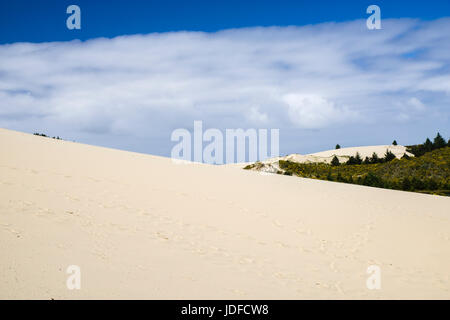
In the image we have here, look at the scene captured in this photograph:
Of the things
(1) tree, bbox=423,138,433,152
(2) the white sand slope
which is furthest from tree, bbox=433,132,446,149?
(2) the white sand slope

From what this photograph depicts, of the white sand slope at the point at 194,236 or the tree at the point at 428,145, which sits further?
A: the tree at the point at 428,145

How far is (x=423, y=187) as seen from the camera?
28.2 meters

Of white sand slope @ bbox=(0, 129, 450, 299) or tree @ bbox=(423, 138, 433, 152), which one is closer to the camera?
white sand slope @ bbox=(0, 129, 450, 299)

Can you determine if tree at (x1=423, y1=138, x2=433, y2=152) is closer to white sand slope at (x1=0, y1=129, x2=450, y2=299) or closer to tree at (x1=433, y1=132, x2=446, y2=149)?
tree at (x1=433, y1=132, x2=446, y2=149)

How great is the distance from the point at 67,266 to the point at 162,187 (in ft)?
21.3

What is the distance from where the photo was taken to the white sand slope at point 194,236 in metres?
6.12

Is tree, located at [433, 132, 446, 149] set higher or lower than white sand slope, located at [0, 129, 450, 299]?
higher

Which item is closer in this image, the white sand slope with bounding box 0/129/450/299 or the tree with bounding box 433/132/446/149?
the white sand slope with bounding box 0/129/450/299

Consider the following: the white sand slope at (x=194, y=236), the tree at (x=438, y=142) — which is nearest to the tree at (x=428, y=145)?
the tree at (x=438, y=142)

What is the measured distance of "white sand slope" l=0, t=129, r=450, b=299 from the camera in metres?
6.12

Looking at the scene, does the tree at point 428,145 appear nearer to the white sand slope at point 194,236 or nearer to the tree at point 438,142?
the tree at point 438,142

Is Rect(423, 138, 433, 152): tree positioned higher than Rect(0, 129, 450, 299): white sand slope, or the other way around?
Rect(423, 138, 433, 152): tree
